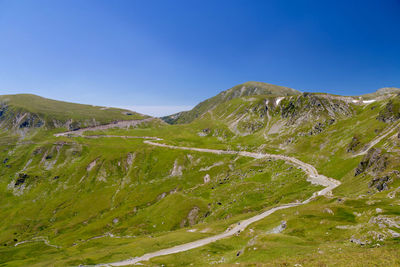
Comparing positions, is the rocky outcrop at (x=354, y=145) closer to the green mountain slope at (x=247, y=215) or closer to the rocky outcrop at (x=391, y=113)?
the green mountain slope at (x=247, y=215)

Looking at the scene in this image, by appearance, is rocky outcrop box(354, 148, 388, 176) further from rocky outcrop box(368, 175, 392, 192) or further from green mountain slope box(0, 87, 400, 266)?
rocky outcrop box(368, 175, 392, 192)

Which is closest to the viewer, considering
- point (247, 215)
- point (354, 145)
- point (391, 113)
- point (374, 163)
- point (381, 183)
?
point (381, 183)

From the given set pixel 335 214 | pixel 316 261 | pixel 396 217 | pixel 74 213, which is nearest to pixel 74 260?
pixel 316 261

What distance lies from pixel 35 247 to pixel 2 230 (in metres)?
57.8

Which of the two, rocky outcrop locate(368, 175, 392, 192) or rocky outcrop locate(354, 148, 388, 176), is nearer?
rocky outcrop locate(368, 175, 392, 192)

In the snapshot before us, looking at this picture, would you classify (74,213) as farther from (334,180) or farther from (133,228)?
(334,180)

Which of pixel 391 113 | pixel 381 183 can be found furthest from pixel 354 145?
pixel 381 183

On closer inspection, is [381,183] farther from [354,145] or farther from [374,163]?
[354,145]

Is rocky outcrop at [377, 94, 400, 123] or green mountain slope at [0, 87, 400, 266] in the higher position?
rocky outcrop at [377, 94, 400, 123]

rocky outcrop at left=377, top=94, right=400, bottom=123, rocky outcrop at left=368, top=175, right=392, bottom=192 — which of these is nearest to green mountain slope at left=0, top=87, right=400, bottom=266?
rocky outcrop at left=368, top=175, right=392, bottom=192

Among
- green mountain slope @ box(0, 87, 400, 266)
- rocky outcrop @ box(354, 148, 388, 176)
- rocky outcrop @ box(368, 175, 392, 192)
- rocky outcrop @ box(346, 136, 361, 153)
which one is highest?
rocky outcrop @ box(346, 136, 361, 153)

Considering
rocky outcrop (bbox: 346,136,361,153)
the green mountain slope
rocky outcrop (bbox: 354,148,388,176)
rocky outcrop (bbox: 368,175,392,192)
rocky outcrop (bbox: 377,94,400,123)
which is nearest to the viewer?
the green mountain slope

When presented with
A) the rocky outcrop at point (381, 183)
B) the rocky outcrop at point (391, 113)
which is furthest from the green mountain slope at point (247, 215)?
the rocky outcrop at point (391, 113)

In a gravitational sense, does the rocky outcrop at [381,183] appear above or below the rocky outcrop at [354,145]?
below
